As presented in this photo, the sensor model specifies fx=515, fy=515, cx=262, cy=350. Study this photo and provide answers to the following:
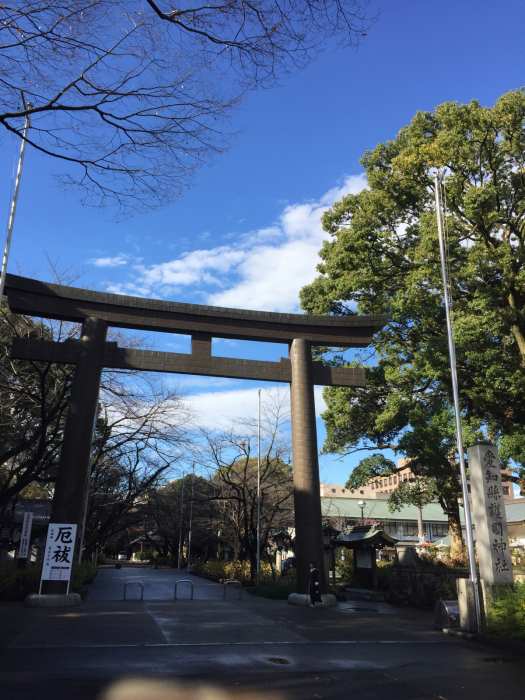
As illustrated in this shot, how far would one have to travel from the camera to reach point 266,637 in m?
10.2

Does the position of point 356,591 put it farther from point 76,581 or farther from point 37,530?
point 37,530

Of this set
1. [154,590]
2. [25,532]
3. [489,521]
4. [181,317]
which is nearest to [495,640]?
[489,521]

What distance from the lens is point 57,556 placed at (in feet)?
45.2

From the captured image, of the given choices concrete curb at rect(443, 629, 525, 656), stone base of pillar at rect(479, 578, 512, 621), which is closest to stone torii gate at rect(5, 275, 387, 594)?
concrete curb at rect(443, 629, 525, 656)

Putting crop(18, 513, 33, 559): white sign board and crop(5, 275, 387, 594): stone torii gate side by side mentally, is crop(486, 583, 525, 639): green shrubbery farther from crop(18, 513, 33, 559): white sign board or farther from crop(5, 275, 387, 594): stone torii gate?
crop(18, 513, 33, 559): white sign board

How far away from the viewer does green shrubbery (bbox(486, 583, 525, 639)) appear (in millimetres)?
9852

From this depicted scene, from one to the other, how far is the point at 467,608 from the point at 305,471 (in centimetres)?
647

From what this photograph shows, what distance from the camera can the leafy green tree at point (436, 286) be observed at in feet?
57.5

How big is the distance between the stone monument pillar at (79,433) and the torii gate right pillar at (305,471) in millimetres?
6451


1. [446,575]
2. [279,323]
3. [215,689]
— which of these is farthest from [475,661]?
[279,323]

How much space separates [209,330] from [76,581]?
8927mm

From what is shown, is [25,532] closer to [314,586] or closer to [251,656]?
[314,586]

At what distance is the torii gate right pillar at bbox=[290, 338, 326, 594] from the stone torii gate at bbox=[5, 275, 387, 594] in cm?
3

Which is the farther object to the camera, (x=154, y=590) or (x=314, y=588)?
(x=154, y=590)
